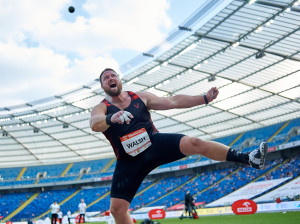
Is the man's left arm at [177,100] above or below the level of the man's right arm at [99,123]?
above

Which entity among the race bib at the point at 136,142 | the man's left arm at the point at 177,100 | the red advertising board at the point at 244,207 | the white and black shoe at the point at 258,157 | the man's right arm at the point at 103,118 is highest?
the man's left arm at the point at 177,100

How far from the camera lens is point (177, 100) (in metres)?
5.09

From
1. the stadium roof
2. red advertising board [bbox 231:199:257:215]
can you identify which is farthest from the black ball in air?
the stadium roof

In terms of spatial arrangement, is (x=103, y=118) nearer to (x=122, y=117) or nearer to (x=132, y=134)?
(x=122, y=117)

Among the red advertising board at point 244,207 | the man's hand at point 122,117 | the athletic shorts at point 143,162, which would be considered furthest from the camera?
the red advertising board at point 244,207

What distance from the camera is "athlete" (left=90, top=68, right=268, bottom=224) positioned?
465cm

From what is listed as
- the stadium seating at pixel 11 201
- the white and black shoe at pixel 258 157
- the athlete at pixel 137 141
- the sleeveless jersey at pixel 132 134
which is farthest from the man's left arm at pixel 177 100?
the stadium seating at pixel 11 201

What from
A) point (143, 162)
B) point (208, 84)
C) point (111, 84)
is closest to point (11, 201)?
Result: point (208, 84)

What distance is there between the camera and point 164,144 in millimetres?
4898

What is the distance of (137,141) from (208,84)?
32582 millimetres

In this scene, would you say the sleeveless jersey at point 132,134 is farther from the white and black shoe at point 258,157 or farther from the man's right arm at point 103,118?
the white and black shoe at point 258,157

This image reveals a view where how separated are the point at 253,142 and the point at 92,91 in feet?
69.7

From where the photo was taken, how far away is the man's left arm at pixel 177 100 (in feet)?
16.0

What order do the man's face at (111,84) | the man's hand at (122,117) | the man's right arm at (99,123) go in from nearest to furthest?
1. the man's hand at (122,117)
2. the man's right arm at (99,123)
3. the man's face at (111,84)
